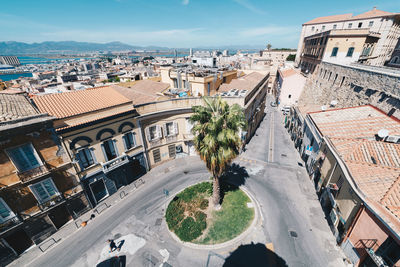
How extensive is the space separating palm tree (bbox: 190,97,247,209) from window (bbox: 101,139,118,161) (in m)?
12.2

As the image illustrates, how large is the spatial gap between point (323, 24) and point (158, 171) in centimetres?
9547

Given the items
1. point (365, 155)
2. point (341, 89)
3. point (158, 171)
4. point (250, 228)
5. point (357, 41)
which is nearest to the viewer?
point (365, 155)

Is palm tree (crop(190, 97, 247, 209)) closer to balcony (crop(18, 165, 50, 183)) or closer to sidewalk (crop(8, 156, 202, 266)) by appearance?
sidewalk (crop(8, 156, 202, 266))

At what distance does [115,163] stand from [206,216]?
527 inches

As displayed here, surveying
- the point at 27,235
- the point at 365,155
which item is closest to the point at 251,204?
the point at 365,155

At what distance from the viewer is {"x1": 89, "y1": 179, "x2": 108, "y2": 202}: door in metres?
21.9

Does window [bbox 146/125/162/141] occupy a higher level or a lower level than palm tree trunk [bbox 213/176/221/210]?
higher

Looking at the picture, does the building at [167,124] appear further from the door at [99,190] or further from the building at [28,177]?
the building at [28,177]

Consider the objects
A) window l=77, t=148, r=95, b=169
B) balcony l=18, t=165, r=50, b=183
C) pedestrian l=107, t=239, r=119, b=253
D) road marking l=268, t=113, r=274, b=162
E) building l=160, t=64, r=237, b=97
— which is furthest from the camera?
building l=160, t=64, r=237, b=97

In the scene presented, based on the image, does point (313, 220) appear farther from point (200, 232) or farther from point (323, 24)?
point (323, 24)

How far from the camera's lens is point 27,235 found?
17.6m

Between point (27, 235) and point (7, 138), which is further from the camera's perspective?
point (27, 235)

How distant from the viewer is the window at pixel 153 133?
25472 mm

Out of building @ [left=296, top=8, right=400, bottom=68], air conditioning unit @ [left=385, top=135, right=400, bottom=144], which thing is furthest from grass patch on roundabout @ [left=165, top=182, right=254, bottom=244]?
building @ [left=296, top=8, right=400, bottom=68]
